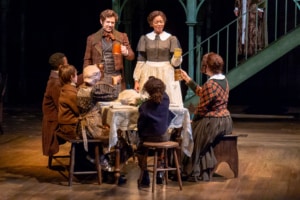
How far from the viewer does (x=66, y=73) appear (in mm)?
7504

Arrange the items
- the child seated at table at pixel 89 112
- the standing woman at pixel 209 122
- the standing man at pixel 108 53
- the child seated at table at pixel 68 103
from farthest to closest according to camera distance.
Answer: the standing man at pixel 108 53
the child seated at table at pixel 68 103
the standing woman at pixel 209 122
the child seated at table at pixel 89 112

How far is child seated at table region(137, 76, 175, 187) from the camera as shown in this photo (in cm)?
680

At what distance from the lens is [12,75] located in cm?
1588

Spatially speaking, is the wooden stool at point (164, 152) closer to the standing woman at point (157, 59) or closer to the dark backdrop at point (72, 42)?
the standing woman at point (157, 59)

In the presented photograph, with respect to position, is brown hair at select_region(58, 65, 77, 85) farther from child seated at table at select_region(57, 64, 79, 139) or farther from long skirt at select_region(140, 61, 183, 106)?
long skirt at select_region(140, 61, 183, 106)

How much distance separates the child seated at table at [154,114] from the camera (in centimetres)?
680

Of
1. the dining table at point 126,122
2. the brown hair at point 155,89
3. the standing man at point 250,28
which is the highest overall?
the standing man at point 250,28

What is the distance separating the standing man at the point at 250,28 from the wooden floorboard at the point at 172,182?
5.56 ft

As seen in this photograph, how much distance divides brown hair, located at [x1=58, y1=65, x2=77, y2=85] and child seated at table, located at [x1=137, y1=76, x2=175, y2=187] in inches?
38.3

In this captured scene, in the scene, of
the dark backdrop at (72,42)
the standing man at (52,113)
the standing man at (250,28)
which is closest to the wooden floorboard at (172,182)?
the standing man at (52,113)

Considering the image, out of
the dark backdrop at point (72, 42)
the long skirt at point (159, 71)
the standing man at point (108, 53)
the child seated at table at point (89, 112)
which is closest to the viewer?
the child seated at table at point (89, 112)

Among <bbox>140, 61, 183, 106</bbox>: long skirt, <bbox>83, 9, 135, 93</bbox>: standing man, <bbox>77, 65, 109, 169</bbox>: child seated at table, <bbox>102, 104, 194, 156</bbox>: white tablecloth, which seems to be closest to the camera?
<bbox>102, 104, 194, 156</bbox>: white tablecloth

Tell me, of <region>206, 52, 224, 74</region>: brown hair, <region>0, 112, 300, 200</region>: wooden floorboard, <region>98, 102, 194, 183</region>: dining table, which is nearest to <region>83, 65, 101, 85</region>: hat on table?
<region>98, 102, 194, 183</region>: dining table

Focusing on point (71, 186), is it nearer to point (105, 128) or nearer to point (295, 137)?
point (105, 128)
